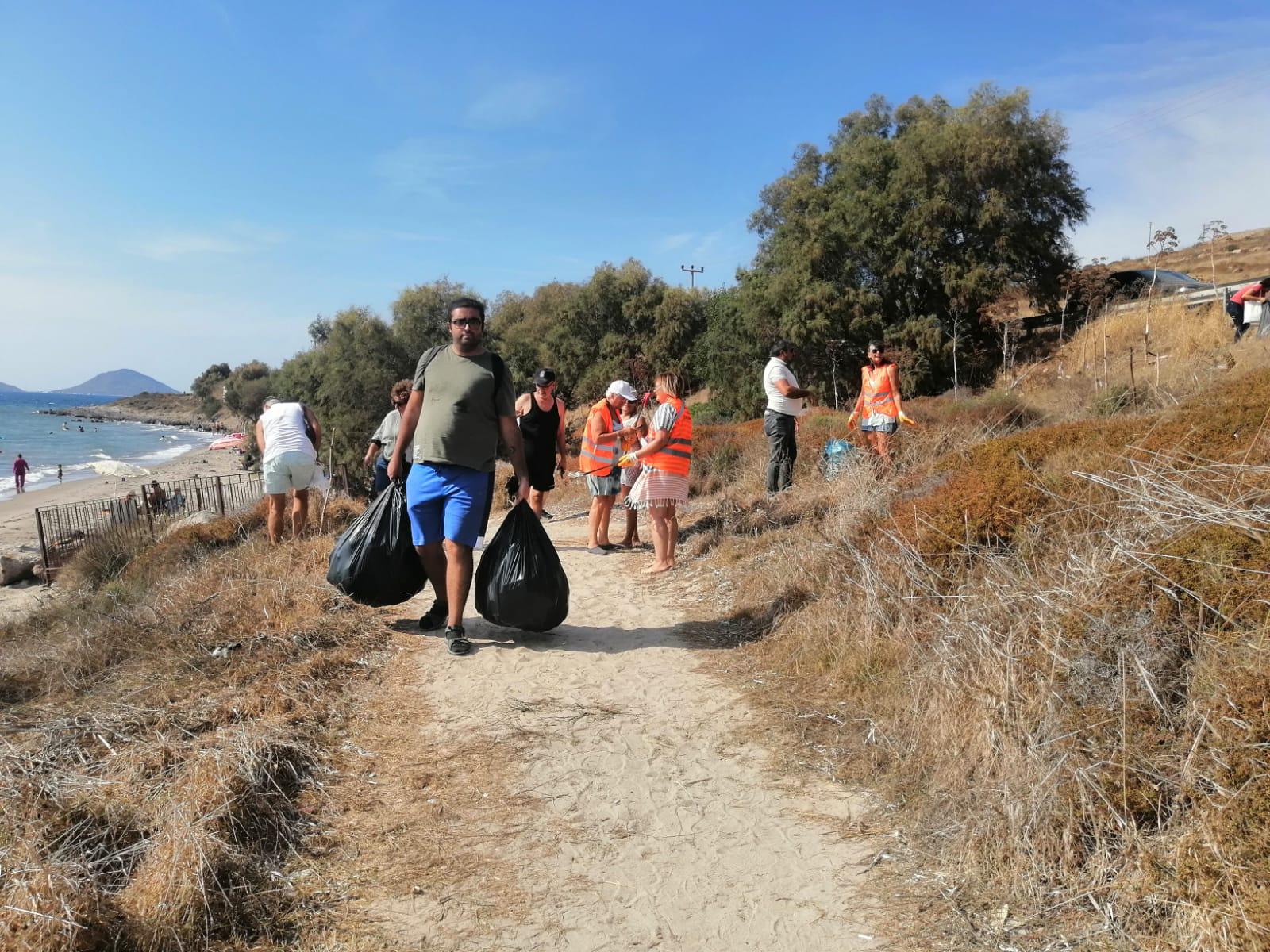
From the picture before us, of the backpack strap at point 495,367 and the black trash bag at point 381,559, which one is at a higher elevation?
the backpack strap at point 495,367

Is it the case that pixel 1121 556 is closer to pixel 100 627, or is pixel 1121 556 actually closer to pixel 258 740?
pixel 258 740

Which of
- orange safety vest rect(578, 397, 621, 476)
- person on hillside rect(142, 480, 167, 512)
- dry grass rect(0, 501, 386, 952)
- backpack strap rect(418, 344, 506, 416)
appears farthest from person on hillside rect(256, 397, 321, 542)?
person on hillside rect(142, 480, 167, 512)

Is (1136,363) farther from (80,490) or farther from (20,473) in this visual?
(20,473)

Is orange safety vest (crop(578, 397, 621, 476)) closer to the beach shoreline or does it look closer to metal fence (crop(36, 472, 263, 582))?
metal fence (crop(36, 472, 263, 582))

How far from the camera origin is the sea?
5159 centimetres

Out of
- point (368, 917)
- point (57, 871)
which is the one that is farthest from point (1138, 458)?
point (57, 871)

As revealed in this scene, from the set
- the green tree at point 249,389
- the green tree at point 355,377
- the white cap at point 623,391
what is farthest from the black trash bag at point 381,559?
the green tree at point 249,389

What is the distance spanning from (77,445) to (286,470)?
8114cm

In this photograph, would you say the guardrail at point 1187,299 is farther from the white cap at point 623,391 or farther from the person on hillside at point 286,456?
the person on hillside at point 286,456

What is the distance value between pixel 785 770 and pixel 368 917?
171 cm

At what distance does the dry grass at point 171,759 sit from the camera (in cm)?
237

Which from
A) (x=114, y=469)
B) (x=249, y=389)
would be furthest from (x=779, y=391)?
(x=249, y=389)

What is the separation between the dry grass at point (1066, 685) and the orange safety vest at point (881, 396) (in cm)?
320

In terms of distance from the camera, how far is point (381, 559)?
5.05m
